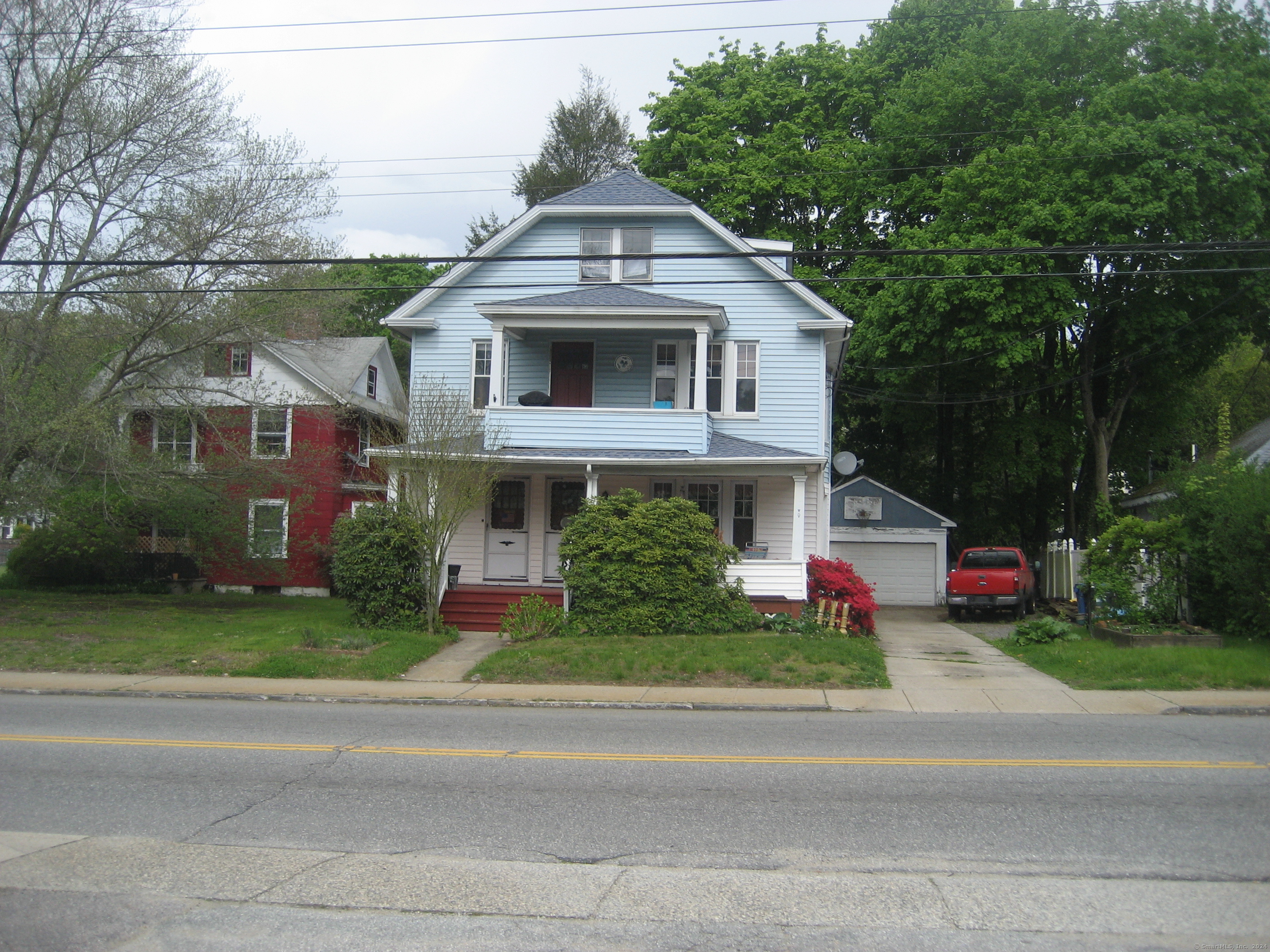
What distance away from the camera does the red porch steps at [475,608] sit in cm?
1975

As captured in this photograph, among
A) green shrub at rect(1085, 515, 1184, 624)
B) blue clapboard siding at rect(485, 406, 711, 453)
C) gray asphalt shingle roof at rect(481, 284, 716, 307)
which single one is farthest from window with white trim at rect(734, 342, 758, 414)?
green shrub at rect(1085, 515, 1184, 624)

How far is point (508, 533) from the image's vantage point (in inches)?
865

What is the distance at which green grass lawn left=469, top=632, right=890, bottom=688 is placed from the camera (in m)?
14.5

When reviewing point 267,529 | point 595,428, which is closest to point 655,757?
point 595,428

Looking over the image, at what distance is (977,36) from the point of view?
100ft

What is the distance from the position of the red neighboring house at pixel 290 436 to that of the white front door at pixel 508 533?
111 inches

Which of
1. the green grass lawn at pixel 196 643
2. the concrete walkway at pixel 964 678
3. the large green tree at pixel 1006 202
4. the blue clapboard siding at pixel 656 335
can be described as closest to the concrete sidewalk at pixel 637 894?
the concrete walkway at pixel 964 678

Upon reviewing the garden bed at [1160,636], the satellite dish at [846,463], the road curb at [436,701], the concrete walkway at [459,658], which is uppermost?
the satellite dish at [846,463]

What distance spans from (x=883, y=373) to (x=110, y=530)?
2355cm

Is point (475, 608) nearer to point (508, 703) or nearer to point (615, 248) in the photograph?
point (508, 703)

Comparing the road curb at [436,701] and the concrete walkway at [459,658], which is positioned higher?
the concrete walkway at [459,658]

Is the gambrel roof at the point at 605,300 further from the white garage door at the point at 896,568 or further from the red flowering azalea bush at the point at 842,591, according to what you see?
the white garage door at the point at 896,568

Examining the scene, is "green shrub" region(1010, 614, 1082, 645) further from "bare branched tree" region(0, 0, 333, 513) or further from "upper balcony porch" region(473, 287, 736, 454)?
"bare branched tree" region(0, 0, 333, 513)

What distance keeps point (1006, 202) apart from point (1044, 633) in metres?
13.5
